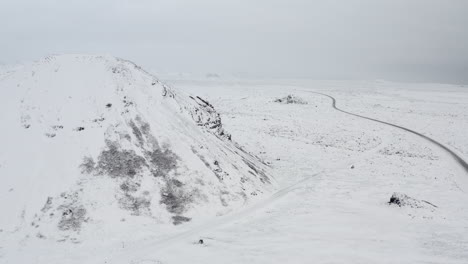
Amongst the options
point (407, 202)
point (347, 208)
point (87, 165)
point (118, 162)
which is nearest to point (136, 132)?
point (118, 162)

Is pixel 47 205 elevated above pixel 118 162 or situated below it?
below

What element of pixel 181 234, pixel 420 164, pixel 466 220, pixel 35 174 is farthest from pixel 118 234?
pixel 420 164

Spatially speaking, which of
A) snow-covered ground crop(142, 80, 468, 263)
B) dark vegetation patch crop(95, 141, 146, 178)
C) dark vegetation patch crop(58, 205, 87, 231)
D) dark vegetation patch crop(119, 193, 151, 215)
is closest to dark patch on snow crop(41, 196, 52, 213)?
dark vegetation patch crop(58, 205, 87, 231)

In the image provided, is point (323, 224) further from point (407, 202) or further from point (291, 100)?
point (291, 100)

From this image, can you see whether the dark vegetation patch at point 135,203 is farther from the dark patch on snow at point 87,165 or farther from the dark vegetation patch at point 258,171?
Answer: the dark vegetation patch at point 258,171

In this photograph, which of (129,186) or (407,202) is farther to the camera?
(407,202)

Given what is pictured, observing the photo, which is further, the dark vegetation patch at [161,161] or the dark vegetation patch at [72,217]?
the dark vegetation patch at [161,161]

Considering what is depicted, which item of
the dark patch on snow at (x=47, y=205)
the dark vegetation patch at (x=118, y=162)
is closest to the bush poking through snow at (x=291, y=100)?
the dark vegetation patch at (x=118, y=162)

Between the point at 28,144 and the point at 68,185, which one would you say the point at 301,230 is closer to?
the point at 68,185

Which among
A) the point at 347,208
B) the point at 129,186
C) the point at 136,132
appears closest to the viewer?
the point at 129,186
